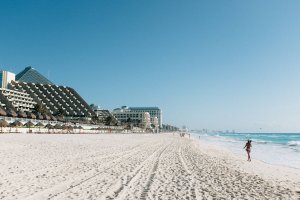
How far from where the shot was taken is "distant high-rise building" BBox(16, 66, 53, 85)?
192488 mm

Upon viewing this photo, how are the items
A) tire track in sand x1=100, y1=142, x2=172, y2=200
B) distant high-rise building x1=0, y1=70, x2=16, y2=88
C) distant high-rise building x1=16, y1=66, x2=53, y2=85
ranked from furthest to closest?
1. distant high-rise building x1=16, y1=66, x2=53, y2=85
2. distant high-rise building x1=0, y1=70, x2=16, y2=88
3. tire track in sand x1=100, y1=142, x2=172, y2=200

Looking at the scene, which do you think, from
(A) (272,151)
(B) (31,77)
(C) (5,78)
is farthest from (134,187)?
(B) (31,77)

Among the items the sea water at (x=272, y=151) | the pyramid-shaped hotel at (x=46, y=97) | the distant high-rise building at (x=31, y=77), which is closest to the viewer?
the sea water at (x=272, y=151)

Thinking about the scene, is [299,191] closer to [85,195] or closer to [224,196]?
[224,196]

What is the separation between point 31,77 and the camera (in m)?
196

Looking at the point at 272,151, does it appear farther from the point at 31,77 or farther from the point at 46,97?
the point at 31,77

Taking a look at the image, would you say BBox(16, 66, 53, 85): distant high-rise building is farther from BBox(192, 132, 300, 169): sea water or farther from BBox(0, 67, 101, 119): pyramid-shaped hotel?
BBox(192, 132, 300, 169): sea water

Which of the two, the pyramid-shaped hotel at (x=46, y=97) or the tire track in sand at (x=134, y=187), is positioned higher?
the pyramid-shaped hotel at (x=46, y=97)

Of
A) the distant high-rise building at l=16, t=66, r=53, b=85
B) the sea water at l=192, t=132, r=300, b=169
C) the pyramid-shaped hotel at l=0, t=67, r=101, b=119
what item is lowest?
the sea water at l=192, t=132, r=300, b=169

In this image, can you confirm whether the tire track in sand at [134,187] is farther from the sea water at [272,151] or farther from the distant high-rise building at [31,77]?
the distant high-rise building at [31,77]

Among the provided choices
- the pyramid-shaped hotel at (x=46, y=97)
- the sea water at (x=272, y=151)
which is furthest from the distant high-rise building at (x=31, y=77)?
the sea water at (x=272, y=151)

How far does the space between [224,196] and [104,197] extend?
3.25 m

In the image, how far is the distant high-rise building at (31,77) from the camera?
192488mm

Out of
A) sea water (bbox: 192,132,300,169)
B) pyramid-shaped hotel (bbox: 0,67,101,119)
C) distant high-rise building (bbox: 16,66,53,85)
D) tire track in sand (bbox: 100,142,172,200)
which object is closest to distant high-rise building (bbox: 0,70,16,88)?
pyramid-shaped hotel (bbox: 0,67,101,119)
